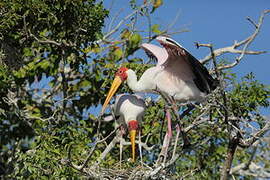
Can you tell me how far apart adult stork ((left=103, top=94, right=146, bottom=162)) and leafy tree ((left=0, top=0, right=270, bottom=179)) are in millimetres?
142

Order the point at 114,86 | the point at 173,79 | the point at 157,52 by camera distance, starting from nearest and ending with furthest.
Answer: the point at 173,79
the point at 157,52
the point at 114,86

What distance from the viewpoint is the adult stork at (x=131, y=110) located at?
22.3 ft

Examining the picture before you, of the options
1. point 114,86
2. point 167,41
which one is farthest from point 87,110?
point 167,41

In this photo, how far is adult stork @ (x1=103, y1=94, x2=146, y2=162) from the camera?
6.79 m

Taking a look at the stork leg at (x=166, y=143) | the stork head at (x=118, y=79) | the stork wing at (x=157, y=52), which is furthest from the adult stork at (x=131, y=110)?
the stork wing at (x=157, y=52)

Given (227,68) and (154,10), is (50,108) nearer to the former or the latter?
(154,10)

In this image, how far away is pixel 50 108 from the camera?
8.24m

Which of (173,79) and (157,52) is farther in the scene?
(157,52)

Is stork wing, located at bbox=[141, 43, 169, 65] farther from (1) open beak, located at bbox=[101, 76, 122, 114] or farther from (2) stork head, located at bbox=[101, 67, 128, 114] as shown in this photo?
(1) open beak, located at bbox=[101, 76, 122, 114]

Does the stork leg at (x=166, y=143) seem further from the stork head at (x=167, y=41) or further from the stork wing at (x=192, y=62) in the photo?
the stork head at (x=167, y=41)

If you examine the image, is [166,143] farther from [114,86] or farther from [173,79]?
[114,86]

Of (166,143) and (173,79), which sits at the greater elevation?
(173,79)

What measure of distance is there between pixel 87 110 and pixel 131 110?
4.34 feet

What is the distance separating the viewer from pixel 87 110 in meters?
8.03
